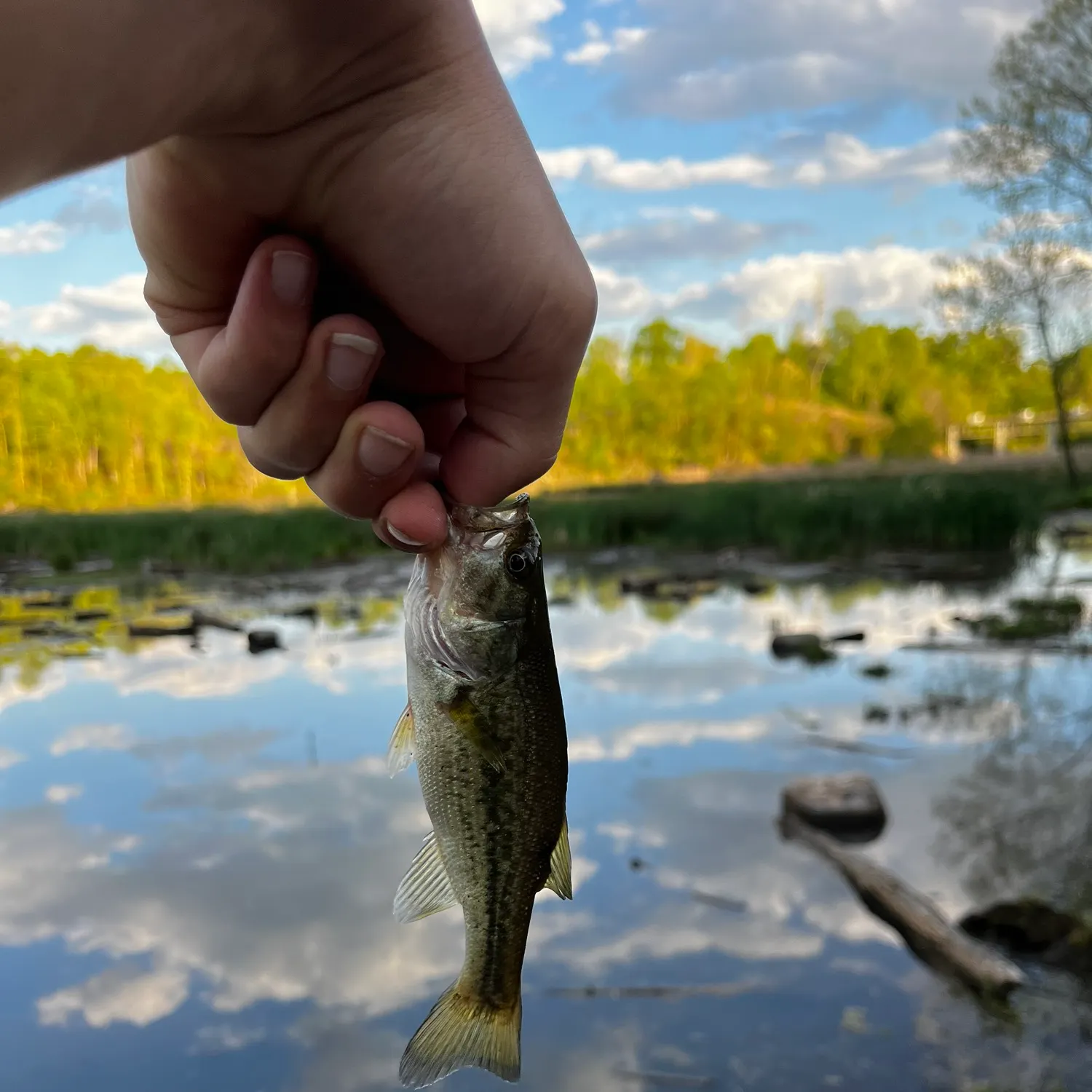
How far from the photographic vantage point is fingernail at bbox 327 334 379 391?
1.66 metres

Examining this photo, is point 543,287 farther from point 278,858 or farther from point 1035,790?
point 1035,790

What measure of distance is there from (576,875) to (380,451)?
562 centimetres

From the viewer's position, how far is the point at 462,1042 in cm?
158

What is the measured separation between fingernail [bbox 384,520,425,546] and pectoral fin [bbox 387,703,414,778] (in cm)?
30

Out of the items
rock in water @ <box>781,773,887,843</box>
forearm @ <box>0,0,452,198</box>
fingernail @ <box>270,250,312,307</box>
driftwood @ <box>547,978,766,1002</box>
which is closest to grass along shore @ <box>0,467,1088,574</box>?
rock in water @ <box>781,773,887,843</box>

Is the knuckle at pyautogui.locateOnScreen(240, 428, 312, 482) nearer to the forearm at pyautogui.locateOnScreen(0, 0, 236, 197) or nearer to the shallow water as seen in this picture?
the forearm at pyautogui.locateOnScreen(0, 0, 236, 197)

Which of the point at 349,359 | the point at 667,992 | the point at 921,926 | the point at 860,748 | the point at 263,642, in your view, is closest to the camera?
the point at 349,359

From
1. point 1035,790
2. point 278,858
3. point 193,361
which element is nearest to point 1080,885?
point 1035,790

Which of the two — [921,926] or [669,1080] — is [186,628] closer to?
[669,1080]

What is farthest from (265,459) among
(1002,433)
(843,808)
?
(1002,433)

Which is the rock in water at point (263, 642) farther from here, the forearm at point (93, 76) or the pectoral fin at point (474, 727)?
the forearm at point (93, 76)

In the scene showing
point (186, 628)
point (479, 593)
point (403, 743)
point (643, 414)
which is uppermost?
point (643, 414)

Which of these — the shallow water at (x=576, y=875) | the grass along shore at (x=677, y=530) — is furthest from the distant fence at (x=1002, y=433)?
the shallow water at (x=576, y=875)

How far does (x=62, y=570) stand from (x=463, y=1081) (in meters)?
18.9
